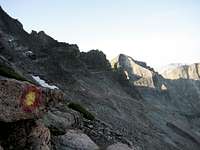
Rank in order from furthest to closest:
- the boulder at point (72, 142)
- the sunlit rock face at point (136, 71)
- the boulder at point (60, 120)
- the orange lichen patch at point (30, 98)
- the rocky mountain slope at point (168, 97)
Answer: the sunlit rock face at point (136, 71), the rocky mountain slope at point (168, 97), the boulder at point (60, 120), the boulder at point (72, 142), the orange lichen patch at point (30, 98)

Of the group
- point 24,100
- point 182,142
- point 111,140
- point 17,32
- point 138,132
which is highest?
point 17,32

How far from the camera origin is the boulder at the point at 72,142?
17.0 metres

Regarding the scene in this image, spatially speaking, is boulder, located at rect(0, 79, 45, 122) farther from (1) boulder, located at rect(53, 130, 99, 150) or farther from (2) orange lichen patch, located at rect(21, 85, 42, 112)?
(1) boulder, located at rect(53, 130, 99, 150)

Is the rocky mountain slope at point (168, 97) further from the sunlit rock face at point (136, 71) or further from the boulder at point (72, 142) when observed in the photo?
the boulder at point (72, 142)

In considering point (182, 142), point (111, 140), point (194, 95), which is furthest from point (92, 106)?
point (194, 95)

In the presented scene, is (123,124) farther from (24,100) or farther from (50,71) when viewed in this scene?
(24,100)

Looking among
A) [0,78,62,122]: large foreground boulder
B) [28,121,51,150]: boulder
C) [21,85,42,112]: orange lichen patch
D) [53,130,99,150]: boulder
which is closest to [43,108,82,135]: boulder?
[53,130,99,150]: boulder

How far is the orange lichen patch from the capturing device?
12453 millimetres

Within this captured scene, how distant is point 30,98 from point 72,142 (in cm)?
569

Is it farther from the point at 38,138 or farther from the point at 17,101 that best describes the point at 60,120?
the point at 17,101

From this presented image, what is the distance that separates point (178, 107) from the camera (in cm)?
12494

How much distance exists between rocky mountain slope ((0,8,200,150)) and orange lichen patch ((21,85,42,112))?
1.9 inches

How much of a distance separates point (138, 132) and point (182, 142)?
60.0 feet

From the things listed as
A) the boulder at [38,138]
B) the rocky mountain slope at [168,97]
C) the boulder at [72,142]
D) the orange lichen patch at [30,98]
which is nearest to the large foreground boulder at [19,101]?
the orange lichen patch at [30,98]
